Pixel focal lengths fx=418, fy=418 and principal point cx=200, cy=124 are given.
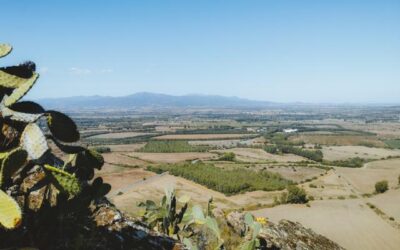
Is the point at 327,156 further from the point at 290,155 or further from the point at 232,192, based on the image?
the point at 232,192

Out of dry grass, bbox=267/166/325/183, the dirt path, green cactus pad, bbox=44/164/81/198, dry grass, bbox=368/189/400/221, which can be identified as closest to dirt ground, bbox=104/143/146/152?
the dirt path

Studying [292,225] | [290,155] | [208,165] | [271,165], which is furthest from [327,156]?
[292,225]

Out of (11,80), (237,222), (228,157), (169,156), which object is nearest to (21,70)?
(11,80)

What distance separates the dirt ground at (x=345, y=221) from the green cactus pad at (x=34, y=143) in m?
32.7

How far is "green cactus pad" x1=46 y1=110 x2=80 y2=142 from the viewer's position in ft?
7.86

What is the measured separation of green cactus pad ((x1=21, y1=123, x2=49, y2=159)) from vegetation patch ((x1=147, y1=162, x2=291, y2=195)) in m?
50.1

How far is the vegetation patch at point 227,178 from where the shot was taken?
53406 millimetres

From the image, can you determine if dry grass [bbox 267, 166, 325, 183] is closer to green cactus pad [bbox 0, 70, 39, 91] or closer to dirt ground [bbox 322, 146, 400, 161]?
dirt ground [bbox 322, 146, 400, 161]

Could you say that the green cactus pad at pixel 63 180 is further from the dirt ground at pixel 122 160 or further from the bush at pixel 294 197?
the dirt ground at pixel 122 160

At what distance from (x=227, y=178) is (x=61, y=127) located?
2185 inches

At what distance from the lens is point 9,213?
6.46 feet

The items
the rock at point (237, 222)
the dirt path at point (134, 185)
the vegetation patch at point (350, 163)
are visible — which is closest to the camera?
the rock at point (237, 222)

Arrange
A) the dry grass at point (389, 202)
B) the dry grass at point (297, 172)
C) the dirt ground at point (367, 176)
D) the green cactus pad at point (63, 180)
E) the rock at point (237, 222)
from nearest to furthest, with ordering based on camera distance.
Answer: the green cactus pad at point (63, 180)
the rock at point (237, 222)
the dry grass at point (389, 202)
the dirt ground at point (367, 176)
the dry grass at point (297, 172)

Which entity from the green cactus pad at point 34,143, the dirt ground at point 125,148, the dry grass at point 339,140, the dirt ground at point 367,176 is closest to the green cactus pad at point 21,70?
the green cactus pad at point 34,143
